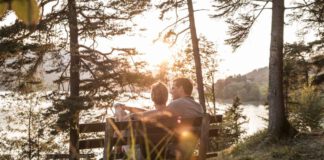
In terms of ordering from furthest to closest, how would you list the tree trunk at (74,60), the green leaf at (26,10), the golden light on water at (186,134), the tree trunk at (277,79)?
the tree trunk at (74,60)
the tree trunk at (277,79)
the golden light on water at (186,134)
the green leaf at (26,10)

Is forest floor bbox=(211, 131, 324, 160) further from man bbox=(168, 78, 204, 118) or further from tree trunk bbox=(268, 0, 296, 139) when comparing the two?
man bbox=(168, 78, 204, 118)

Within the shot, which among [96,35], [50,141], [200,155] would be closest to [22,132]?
[50,141]

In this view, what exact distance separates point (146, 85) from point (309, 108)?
6769mm

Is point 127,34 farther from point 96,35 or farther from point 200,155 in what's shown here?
point 200,155

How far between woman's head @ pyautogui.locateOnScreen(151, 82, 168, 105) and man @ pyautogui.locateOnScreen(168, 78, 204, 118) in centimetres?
12

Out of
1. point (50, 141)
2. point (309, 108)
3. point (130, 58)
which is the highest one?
point (130, 58)

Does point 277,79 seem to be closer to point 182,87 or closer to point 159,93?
point 182,87

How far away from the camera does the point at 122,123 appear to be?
440cm

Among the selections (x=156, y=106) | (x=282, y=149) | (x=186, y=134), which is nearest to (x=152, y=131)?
(x=186, y=134)

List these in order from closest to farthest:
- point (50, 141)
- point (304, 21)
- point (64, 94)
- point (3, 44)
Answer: point (304, 21) < point (3, 44) < point (64, 94) < point (50, 141)

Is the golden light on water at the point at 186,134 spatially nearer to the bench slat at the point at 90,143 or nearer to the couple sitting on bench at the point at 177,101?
the couple sitting on bench at the point at 177,101

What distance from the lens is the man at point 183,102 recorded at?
501 cm

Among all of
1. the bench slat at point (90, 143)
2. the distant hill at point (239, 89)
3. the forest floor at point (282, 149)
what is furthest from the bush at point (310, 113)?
the distant hill at point (239, 89)

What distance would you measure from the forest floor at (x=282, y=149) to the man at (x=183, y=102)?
4188mm
